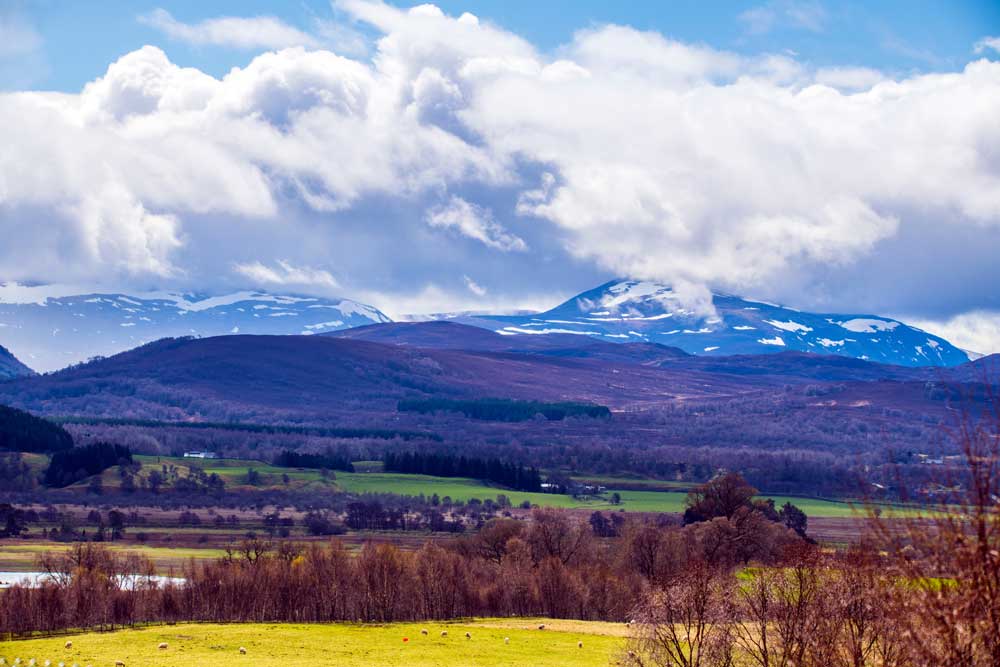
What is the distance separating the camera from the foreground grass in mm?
62469

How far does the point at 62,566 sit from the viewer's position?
114m

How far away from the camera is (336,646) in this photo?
69.5 metres

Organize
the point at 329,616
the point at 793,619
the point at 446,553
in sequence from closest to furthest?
the point at 793,619 → the point at 329,616 → the point at 446,553

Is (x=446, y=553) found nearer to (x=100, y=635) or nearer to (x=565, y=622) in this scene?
(x=565, y=622)

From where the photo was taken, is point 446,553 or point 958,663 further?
point 446,553

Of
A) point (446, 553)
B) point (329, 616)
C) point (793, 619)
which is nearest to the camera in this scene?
point (793, 619)

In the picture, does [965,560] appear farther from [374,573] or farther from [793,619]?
[374,573]

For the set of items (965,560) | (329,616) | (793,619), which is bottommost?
(329,616)

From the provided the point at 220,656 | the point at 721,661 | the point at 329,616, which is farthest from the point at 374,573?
the point at 721,661

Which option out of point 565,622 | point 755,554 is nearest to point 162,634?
point 565,622

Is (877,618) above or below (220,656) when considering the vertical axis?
above

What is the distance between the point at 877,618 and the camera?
4088 centimetres

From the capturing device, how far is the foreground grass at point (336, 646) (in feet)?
205

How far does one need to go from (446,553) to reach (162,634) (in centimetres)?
3712
